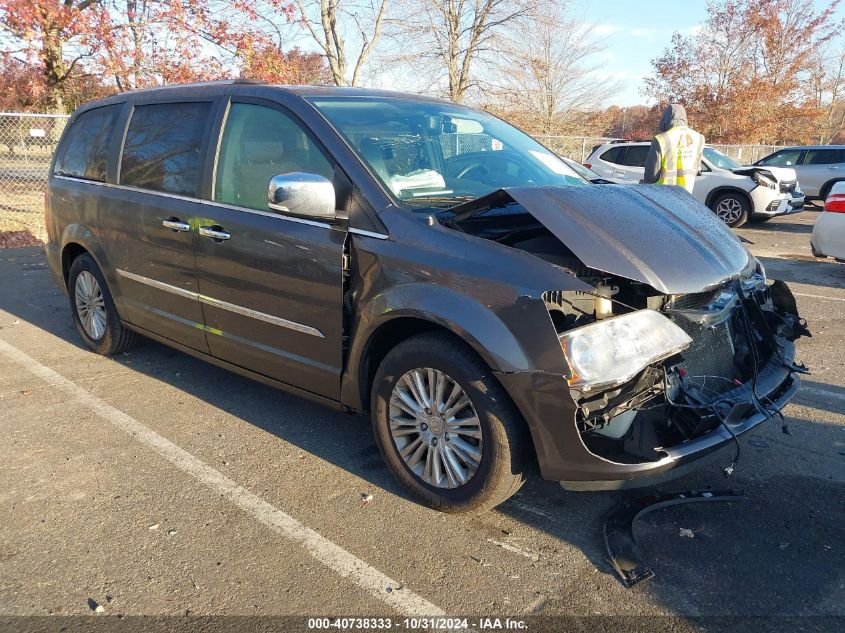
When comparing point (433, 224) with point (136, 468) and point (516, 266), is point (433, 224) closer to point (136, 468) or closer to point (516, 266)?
point (516, 266)

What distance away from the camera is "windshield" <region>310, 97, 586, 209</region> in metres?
3.44

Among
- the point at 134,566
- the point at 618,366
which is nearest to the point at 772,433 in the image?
the point at 618,366

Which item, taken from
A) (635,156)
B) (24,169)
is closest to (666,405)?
(635,156)

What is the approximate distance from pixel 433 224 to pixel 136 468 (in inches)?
80.5

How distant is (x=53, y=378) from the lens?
491 centimetres

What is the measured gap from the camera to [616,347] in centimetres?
267

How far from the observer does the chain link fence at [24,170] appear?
11240mm

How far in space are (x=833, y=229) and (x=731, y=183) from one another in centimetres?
604

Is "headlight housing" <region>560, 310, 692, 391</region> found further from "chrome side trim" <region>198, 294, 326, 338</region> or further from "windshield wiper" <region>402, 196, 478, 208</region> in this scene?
"chrome side trim" <region>198, 294, 326, 338</region>

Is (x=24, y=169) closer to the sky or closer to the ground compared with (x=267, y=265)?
closer to the ground

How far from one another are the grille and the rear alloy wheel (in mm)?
11351

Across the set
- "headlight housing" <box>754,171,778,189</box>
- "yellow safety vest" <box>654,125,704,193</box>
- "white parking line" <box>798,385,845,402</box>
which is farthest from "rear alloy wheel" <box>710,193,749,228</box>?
"white parking line" <box>798,385,845,402</box>

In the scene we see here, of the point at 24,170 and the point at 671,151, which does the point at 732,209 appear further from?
the point at 24,170

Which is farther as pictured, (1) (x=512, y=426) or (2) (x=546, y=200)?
(2) (x=546, y=200)
